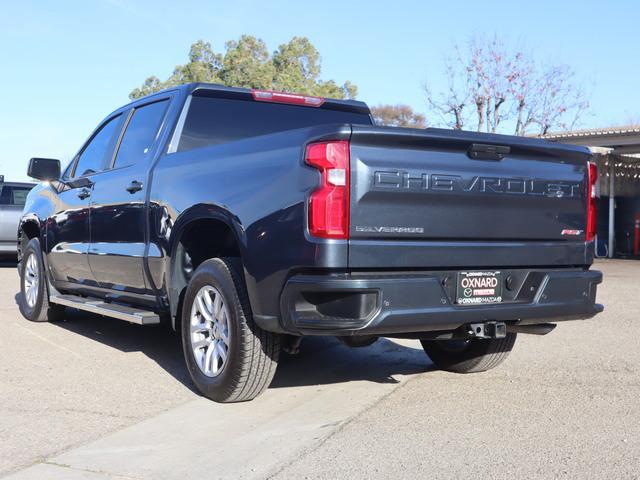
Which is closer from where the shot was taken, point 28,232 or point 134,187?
point 134,187

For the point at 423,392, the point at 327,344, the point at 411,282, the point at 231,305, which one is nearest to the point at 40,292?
the point at 327,344

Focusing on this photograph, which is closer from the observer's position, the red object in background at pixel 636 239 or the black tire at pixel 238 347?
the black tire at pixel 238 347

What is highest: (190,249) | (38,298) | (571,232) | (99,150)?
(99,150)

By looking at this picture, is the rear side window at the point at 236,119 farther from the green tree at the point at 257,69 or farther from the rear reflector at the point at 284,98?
the green tree at the point at 257,69

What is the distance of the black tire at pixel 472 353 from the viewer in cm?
548

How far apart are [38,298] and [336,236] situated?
4.72 m

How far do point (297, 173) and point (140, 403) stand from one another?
5.91 feet

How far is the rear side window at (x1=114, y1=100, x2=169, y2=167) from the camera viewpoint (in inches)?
229

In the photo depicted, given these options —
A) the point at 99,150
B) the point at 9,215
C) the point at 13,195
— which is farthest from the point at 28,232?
the point at 13,195

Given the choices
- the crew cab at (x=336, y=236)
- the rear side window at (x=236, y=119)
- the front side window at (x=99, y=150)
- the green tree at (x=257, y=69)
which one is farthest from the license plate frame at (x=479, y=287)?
the green tree at (x=257, y=69)

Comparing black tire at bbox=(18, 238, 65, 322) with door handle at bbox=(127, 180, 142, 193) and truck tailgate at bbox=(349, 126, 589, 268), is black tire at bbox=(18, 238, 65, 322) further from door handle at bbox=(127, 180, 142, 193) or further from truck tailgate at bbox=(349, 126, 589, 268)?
truck tailgate at bbox=(349, 126, 589, 268)

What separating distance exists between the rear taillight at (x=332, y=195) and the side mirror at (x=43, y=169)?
419 centimetres

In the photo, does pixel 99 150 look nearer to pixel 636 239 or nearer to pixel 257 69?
pixel 636 239

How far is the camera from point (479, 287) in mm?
4297
